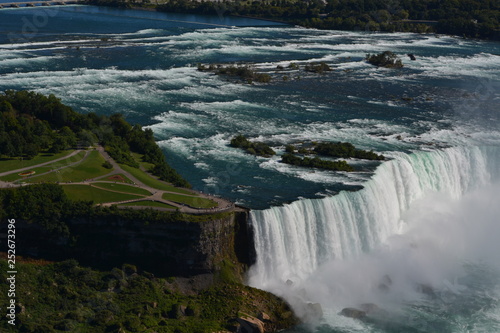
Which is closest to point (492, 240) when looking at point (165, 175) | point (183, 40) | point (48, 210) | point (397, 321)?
point (397, 321)

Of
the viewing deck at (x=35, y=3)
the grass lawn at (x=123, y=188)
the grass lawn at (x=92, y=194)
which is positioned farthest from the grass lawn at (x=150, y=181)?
the viewing deck at (x=35, y=3)

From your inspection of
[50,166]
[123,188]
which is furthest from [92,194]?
[50,166]

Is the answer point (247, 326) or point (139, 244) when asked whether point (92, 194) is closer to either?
point (139, 244)

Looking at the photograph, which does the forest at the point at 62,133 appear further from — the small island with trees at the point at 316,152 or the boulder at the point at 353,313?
the boulder at the point at 353,313

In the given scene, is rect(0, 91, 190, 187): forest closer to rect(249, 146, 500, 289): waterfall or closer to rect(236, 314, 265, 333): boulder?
rect(249, 146, 500, 289): waterfall

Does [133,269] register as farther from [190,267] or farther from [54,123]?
[54,123]
